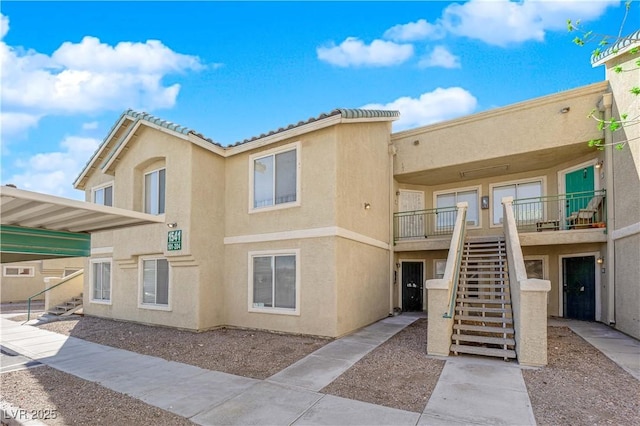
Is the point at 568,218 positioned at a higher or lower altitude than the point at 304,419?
higher

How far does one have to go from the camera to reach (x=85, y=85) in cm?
1249

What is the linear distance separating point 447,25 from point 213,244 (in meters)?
10.7

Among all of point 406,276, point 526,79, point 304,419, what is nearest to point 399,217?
point 406,276

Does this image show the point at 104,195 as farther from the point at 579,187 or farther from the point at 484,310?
the point at 579,187

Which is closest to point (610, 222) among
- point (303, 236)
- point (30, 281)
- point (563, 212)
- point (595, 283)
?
point (563, 212)

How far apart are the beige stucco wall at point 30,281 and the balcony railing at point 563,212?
84.2 feet

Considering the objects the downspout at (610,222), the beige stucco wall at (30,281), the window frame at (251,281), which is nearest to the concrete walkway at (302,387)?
the downspout at (610,222)

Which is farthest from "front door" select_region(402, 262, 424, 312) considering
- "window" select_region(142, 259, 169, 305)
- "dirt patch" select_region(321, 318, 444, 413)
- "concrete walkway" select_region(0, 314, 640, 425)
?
"window" select_region(142, 259, 169, 305)

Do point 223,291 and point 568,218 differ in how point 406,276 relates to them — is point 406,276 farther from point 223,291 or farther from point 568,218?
point 223,291

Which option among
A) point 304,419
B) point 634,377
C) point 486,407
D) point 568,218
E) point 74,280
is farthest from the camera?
point 74,280

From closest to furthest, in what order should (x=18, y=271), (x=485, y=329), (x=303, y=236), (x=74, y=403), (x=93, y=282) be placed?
(x=74, y=403)
(x=485, y=329)
(x=303, y=236)
(x=93, y=282)
(x=18, y=271)

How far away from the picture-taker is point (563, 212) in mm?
12797

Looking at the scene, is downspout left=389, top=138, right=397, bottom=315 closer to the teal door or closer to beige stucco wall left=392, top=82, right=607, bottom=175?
beige stucco wall left=392, top=82, right=607, bottom=175

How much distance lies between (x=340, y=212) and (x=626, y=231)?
8.00m
